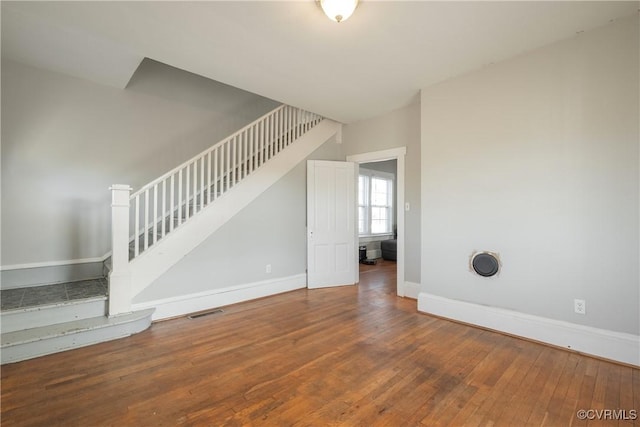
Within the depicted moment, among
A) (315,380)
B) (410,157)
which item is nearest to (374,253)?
(410,157)

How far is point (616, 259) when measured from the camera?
236 centimetres

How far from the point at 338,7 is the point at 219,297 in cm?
350

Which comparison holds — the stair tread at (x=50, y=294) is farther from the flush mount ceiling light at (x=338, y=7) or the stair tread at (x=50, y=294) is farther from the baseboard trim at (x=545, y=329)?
the baseboard trim at (x=545, y=329)

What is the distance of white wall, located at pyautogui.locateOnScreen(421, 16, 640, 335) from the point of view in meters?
2.34

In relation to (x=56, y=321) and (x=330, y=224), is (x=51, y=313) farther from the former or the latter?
(x=330, y=224)

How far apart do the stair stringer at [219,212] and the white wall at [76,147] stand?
1.26m

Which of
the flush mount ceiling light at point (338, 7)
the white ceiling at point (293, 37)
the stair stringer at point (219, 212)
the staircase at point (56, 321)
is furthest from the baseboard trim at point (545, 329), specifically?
the staircase at point (56, 321)

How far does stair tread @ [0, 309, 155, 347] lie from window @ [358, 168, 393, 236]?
5.61m

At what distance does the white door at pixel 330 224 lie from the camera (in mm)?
4711

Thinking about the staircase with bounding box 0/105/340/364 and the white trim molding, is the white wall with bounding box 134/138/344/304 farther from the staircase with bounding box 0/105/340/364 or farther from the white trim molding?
the white trim molding

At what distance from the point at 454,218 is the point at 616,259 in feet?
4.45

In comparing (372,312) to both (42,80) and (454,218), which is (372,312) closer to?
(454,218)

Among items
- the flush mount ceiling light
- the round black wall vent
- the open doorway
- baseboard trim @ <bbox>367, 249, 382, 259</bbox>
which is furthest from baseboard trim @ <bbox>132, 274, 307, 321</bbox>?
the flush mount ceiling light

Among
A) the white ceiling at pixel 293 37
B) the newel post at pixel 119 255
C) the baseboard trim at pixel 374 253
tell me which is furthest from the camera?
the baseboard trim at pixel 374 253
